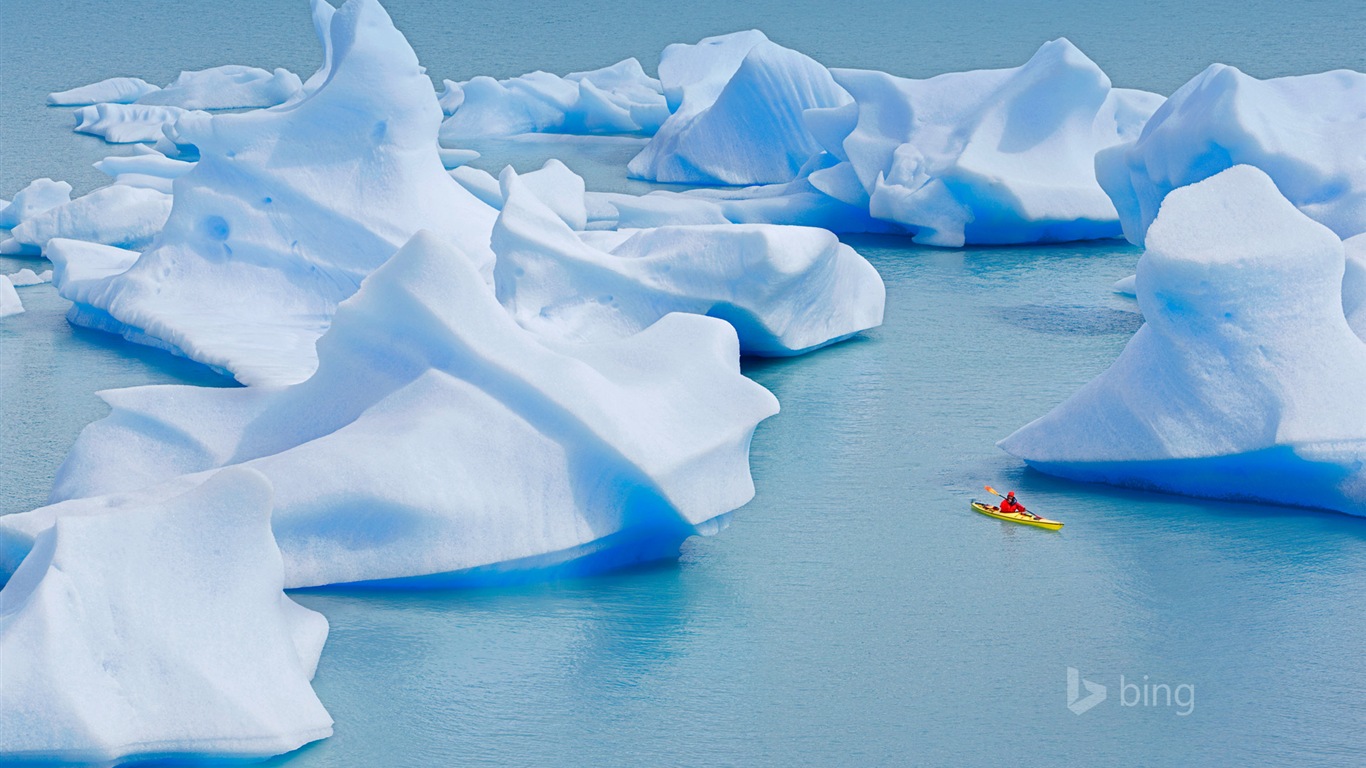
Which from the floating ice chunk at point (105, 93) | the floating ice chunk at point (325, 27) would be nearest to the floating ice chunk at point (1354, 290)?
the floating ice chunk at point (325, 27)

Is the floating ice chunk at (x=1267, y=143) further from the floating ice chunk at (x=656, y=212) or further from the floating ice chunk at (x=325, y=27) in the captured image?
the floating ice chunk at (x=325, y=27)

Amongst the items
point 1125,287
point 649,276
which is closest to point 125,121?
point 649,276

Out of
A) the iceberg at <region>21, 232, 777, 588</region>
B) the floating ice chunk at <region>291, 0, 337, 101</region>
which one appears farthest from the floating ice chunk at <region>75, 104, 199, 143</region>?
the iceberg at <region>21, 232, 777, 588</region>

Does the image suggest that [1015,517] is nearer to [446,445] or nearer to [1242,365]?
[1242,365]

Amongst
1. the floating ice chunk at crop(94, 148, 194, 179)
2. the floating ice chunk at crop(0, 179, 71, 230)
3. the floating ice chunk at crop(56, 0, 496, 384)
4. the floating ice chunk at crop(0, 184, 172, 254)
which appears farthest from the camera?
the floating ice chunk at crop(94, 148, 194, 179)

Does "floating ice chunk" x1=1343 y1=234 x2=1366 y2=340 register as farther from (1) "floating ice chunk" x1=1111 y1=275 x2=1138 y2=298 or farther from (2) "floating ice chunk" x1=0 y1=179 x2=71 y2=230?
(2) "floating ice chunk" x1=0 y1=179 x2=71 y2=230

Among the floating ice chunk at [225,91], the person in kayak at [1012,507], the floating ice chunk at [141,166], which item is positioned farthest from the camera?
the floating ice chunk at [225,91]

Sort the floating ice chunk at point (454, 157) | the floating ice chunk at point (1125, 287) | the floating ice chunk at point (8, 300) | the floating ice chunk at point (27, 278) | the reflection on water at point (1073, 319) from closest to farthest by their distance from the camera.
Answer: the reflection on water at point (1073, 319), the floating ice chunk at point (8, 300), the floating ice chunk at point (1125, 287), the floating ice chunk at point (27, 278), the floating ice chunk at point (454, 157)

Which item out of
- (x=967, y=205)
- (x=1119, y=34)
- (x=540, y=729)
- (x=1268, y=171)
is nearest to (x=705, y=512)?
(x=540, y=729)
